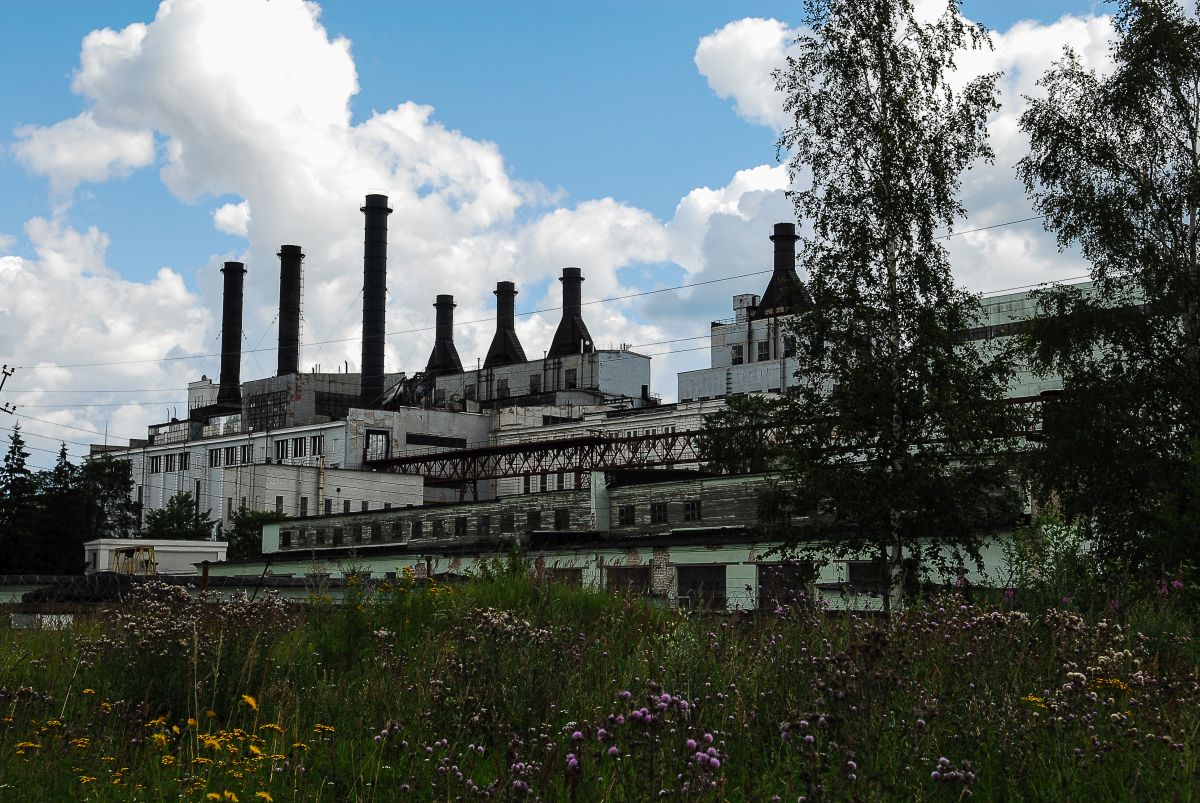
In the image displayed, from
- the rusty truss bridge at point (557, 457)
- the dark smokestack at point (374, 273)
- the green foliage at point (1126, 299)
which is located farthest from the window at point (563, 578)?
the dark smokestack at point (374, 273)

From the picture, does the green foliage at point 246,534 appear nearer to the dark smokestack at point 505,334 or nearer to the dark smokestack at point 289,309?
the dark smokestack at point 289,309

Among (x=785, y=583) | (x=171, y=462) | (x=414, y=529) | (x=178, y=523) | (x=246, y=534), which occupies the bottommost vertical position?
(x=785, y=583)

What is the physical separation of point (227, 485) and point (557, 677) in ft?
245

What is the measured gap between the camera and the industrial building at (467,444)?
45.6 metres

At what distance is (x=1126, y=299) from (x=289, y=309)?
77445 millimetres

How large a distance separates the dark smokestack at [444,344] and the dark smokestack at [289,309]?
36.5 ft

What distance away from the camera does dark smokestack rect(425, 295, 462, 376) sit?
98.1 m

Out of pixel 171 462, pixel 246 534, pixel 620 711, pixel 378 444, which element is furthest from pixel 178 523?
pixel 620 711

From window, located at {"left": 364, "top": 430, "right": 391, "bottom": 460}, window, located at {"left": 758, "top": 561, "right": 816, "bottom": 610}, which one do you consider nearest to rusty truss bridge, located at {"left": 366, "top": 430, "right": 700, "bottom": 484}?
window, located at {"left": 364, "top": 430, "right": 391, "bottom": 460}

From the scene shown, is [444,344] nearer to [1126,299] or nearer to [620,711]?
[1126,299]

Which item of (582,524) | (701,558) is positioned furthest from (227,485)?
(701,558)

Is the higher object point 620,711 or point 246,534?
point 246,534

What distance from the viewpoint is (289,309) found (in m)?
92.4

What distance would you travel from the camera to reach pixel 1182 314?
72.0ft
